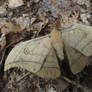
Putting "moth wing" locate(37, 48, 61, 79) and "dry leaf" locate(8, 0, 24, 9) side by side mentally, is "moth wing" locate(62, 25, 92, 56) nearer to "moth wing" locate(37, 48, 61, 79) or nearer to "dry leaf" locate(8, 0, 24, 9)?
"moth wing" locate(37, 48, 61, 79)

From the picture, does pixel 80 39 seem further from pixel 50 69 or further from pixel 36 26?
pixel 36 26

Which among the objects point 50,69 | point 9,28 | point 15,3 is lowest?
point 50,69

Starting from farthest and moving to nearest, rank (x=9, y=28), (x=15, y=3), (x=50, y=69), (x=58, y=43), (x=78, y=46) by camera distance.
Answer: (x=15, y=3) < (x=9, y=28) < (x=58, y=43) < (x=78, y=46) < (x=50, y=69)

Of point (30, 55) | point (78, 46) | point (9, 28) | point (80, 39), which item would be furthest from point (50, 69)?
point (9, 28)

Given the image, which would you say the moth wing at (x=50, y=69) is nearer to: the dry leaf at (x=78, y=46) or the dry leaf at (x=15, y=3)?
the dry leaf at (x=78, y=46)

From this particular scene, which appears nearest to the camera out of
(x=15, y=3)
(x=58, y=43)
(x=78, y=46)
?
(x=78, y=46)

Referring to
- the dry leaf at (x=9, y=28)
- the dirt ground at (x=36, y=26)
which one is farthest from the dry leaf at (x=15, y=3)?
the dry leaf at (x=9, y=28)
